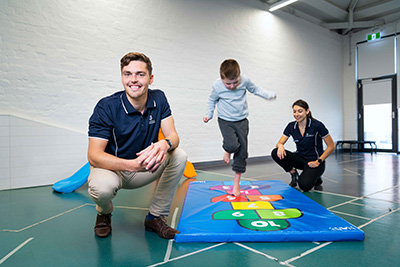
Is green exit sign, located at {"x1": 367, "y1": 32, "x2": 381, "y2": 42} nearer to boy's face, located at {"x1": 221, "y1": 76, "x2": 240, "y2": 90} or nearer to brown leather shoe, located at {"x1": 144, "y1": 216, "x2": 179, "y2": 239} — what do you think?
boy's face, located at {"x1": 221, "y1": 76, "x2": 240, "y2": 90}

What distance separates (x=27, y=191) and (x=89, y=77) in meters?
1.81

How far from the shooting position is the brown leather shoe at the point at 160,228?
1.61 metres

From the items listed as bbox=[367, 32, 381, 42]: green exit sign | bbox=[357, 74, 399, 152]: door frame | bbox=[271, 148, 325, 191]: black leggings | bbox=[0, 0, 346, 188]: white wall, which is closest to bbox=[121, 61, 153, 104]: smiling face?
bbox=[271, 148, 325, 191]: black leggings

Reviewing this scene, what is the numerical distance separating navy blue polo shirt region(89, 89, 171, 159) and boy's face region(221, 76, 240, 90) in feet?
3.06

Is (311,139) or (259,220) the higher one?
(311,139)

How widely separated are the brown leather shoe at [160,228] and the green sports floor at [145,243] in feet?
0.11

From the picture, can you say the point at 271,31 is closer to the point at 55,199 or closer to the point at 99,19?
the point at 99,19

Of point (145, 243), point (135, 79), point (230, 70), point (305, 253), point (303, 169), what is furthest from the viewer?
point (303, 169)

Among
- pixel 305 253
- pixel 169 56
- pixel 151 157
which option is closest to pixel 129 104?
pixel 151 157

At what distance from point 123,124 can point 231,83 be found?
4.03 feet

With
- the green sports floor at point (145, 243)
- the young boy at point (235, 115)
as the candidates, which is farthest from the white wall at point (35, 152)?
the young boy at point (235, 115)

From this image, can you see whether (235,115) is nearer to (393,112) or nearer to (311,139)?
(311,139)

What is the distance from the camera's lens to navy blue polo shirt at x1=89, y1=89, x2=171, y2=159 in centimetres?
161

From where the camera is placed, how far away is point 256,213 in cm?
192
